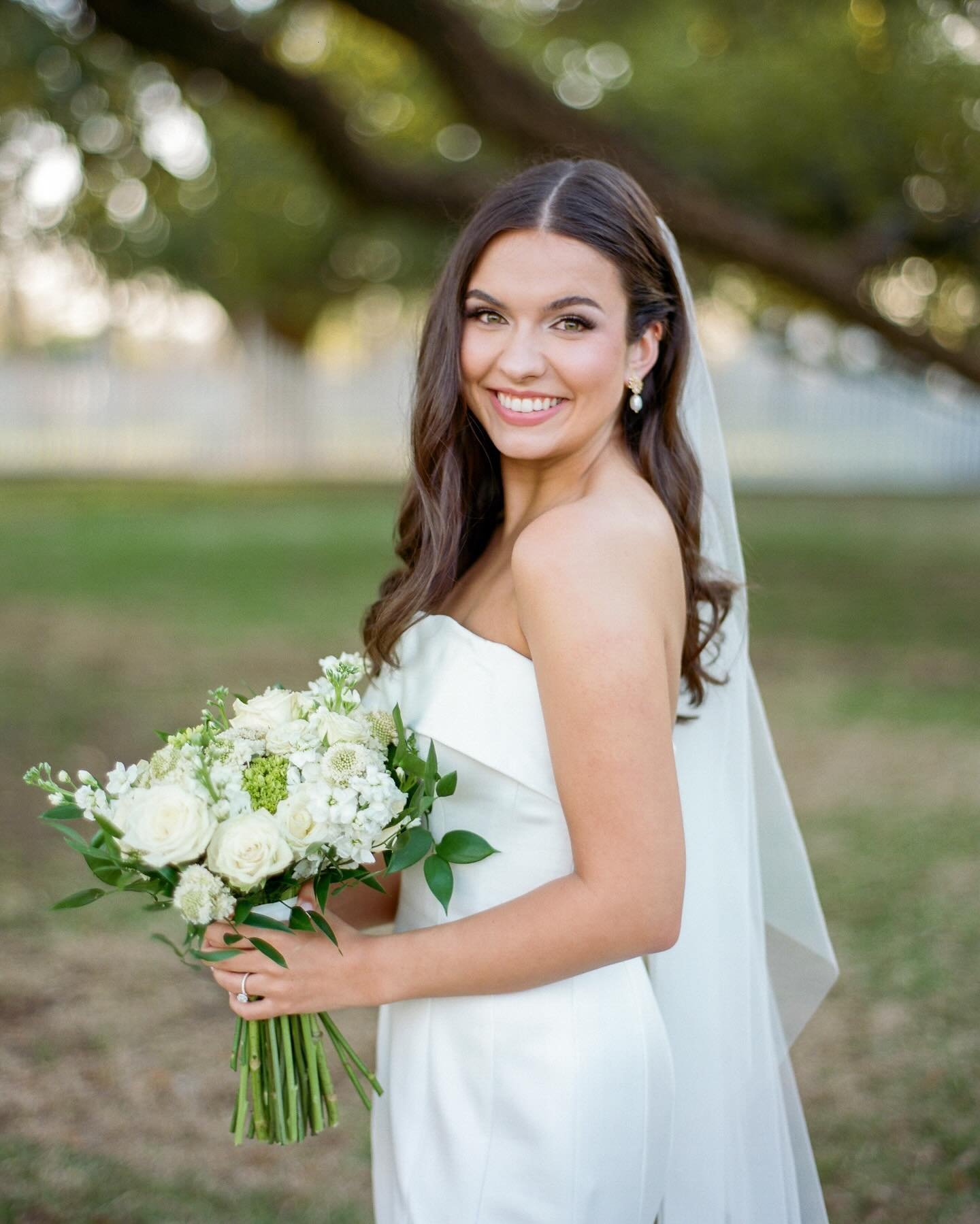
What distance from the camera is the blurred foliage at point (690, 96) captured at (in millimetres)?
8758

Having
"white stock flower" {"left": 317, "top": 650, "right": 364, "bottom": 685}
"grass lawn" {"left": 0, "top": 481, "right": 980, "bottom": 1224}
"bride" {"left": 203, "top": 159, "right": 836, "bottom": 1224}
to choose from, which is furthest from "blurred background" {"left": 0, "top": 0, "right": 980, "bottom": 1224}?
"white stock flower" {"left": 317, "top": 650, "right": 364, "bottom": 685}

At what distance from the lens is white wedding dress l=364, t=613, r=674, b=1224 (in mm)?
1903

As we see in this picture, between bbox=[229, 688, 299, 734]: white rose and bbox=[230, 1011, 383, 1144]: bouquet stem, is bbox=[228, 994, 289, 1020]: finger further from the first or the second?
bbox=[229, 688, 299, 734]: white rose

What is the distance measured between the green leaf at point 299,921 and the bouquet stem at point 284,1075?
8.1 inches

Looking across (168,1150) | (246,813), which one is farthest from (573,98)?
(246,813)

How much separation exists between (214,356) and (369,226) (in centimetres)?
550

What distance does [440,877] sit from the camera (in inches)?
72.8

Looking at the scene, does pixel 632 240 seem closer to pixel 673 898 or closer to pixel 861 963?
pixel 673 898

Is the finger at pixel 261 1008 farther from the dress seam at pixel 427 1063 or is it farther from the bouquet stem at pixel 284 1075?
the dress seam at pixel 427 1063

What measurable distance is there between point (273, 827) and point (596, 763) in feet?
1.50

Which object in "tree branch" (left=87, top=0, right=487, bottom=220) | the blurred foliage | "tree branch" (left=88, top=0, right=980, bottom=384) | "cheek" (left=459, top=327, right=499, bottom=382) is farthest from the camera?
the blurred foliage

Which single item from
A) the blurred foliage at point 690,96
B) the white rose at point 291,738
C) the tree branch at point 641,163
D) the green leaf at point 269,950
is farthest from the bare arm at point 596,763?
the tree branch at point 641,163

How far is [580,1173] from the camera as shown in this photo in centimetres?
190

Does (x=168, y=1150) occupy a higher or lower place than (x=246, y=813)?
lower
